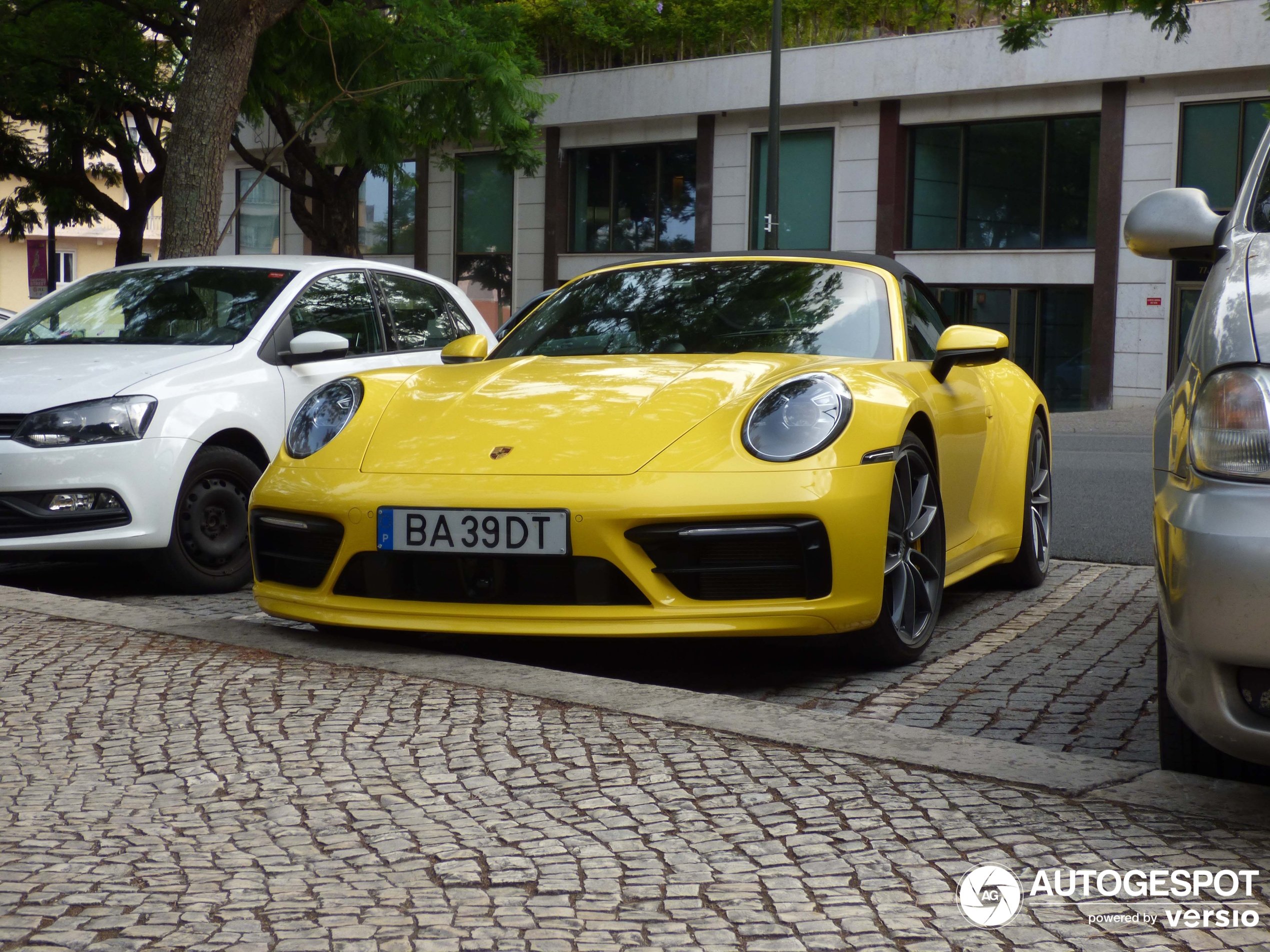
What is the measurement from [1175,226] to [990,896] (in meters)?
1.88

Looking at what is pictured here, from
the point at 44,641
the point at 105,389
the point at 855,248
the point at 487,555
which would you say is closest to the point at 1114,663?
the point at 487,555

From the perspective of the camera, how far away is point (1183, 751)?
309 cm

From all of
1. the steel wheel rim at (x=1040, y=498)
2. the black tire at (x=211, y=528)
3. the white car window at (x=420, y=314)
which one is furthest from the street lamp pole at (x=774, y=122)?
the black tire at (x=211, y=528)

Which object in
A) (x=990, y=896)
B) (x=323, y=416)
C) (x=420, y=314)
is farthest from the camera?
(x=420, y=314)

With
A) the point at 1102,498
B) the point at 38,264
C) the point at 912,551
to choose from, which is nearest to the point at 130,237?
the point at 38,264

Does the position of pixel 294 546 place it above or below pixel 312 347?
below

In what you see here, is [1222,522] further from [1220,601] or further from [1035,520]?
[1035,520]

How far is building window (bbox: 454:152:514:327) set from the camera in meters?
33.6

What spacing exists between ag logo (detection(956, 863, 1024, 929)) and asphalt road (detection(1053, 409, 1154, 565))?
4851mm

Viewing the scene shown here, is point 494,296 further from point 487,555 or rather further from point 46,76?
point 487,555

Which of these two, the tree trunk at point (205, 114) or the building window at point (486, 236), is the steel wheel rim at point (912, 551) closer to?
the tree trunk at point (205, 114)

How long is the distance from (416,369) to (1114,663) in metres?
2.42

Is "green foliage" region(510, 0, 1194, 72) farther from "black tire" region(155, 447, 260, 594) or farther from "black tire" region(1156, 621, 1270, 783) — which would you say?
"black tire" region(1156, 621, 1270, 783)

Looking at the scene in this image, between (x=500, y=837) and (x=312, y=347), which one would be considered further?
(x=312, y=347)
